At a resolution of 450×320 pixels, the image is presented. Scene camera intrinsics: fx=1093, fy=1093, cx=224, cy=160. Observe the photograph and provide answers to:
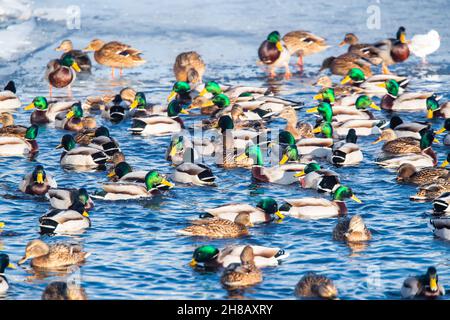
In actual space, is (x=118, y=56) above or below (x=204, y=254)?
above

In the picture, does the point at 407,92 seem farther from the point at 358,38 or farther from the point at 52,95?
the point at 52,95

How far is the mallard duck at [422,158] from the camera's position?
695 inches

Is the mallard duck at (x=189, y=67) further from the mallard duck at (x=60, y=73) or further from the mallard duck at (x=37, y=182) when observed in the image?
the mallard duck at (x=37, y=182)

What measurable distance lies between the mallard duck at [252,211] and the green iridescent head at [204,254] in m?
1.80

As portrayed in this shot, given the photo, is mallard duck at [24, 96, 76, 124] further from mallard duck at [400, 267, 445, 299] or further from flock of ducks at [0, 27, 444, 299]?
mallard duck at [400, 267, 445, 299]

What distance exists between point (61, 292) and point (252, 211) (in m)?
4.08

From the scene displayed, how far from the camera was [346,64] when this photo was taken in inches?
965

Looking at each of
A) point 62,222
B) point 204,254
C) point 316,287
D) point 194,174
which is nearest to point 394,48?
point 194,174

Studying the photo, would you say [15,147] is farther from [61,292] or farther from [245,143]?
[61,292]

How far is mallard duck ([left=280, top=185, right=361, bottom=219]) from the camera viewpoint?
15.2 m

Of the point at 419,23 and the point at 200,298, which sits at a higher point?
the point at 419,23

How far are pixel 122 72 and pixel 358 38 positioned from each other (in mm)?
6125

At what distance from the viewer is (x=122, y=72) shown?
2589 centimetres
